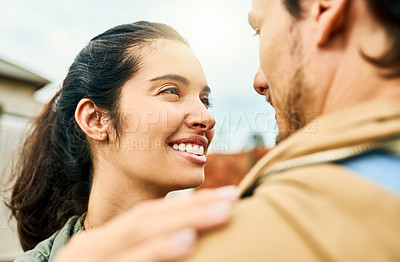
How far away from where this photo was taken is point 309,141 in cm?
77

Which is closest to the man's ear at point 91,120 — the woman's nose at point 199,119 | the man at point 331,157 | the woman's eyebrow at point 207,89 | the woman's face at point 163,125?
the woman's face at point 163,125

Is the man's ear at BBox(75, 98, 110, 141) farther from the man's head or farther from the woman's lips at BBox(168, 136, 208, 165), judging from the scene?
the man's head

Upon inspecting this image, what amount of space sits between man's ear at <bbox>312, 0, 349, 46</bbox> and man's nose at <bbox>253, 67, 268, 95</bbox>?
54 cm

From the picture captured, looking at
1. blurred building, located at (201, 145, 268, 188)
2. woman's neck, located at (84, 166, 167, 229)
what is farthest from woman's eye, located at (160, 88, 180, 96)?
blurred building, located at (201, 145, 268, 188)

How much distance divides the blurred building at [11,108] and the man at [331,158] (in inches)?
322

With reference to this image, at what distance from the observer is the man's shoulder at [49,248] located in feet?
7.09

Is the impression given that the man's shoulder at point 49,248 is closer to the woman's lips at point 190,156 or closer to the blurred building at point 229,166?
the woman's lips at point 190,156

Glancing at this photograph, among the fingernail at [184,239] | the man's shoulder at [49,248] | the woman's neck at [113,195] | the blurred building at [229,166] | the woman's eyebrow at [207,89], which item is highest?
the fingernail at [184,239]

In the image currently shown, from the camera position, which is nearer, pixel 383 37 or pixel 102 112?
pixel 383 37

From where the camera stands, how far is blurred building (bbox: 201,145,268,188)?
10.2m

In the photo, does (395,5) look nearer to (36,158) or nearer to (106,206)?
(106,206)

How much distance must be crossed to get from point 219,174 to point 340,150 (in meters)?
9.66

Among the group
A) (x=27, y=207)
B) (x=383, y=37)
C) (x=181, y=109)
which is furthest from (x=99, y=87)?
(x=383, y=37)

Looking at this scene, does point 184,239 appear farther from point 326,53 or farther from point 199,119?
point 199,119
